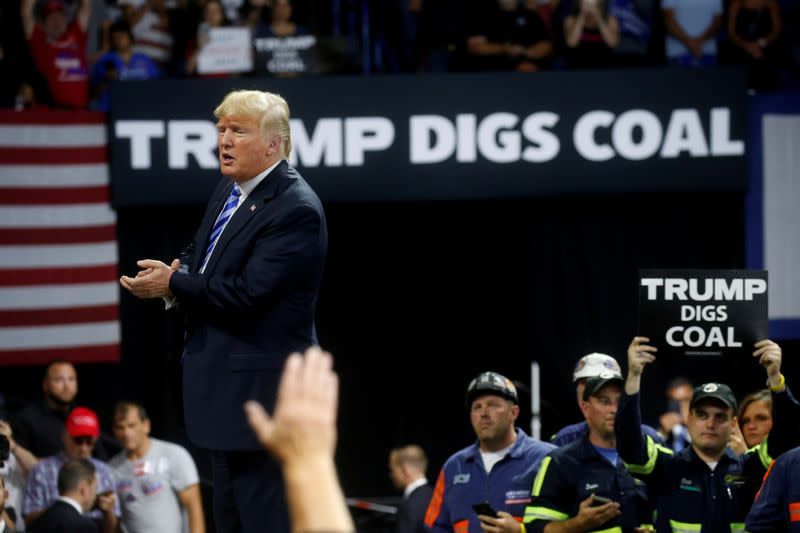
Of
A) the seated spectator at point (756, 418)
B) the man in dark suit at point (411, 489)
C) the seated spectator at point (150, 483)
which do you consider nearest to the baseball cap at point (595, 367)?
the seated spectator at point (756, 418)

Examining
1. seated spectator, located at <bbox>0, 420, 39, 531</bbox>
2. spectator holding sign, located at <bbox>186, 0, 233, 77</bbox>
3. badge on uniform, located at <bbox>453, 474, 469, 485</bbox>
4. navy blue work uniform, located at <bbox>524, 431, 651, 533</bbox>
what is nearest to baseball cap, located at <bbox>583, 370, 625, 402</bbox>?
navy blue work uniform, located at <bbox>524, 431, 651, 533</bbox>

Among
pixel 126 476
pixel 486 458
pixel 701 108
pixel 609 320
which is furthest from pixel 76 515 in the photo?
pixel 701 108

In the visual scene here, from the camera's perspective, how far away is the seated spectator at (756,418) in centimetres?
560

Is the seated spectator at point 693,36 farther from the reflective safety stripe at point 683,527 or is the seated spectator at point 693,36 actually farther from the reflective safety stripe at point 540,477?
the reflective safety stripe at point 683,527

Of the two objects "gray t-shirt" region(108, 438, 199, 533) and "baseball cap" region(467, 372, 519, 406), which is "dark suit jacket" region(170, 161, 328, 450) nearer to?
"baseball cap" region(467, 372, 519, 406)

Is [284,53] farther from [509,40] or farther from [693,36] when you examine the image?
[693,36]

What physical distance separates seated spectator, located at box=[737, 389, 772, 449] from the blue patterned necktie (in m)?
2.93

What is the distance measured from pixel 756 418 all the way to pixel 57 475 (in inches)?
153

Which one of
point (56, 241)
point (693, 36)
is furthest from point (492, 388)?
point (693, 36)

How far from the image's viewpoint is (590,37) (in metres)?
9.38

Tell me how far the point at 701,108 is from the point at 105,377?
4.62 metres

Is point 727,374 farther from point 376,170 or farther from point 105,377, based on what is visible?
point 105,377

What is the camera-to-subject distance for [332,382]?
187 centimetres

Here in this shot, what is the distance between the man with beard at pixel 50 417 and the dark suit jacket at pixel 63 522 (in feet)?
5.39
